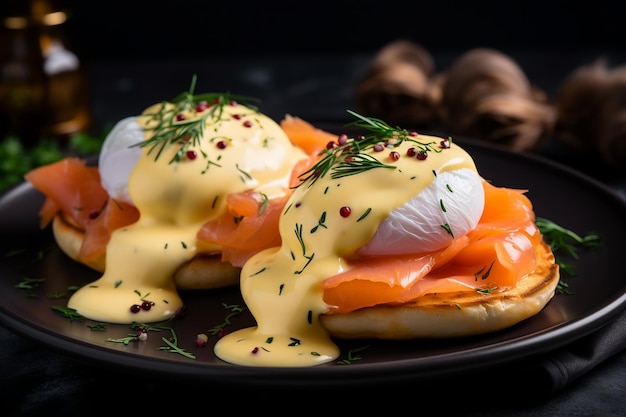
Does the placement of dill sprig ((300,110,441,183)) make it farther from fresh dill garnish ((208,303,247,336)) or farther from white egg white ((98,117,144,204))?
white egg white ((98,117,144,204))

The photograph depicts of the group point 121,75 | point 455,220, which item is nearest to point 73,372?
point 455,220

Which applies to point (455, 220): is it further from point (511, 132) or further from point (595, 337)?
point (511, 132)

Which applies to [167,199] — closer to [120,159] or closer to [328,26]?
[120,159]

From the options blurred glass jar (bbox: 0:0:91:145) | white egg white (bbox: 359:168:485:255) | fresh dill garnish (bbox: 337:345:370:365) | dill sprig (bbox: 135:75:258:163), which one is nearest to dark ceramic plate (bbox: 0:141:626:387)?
fresh dill garnish (bbox: 337:345:370:365)

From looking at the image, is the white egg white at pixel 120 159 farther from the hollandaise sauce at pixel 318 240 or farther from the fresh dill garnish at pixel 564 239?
the fresh dill garnish at pixel 564 239

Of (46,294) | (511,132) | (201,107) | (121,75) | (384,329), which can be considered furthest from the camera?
(121,75)

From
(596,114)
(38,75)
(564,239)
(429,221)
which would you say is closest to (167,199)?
(429,221)
